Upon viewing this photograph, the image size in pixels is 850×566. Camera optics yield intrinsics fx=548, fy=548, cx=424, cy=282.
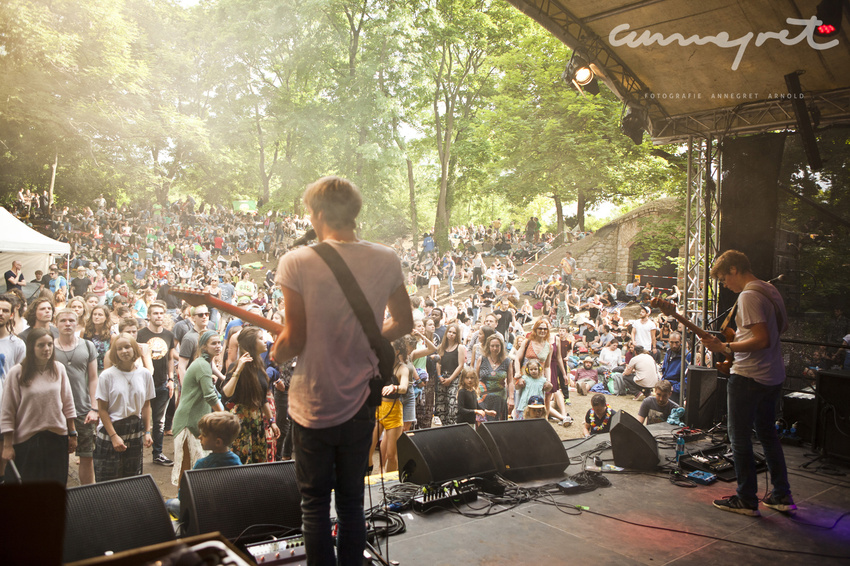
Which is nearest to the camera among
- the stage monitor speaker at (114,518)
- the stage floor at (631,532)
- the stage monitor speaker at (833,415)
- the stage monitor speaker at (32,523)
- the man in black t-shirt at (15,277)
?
the stage monitor speaker at (32,523)

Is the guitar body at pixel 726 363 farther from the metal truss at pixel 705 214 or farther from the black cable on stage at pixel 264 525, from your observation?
the black cable on stage at pixel 264 525

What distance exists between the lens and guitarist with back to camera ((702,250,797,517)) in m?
3.09

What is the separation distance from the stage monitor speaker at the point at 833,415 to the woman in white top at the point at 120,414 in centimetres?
534

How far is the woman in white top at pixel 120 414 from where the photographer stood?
379 cm

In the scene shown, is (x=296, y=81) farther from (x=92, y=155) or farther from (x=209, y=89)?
(x=92, y=155)

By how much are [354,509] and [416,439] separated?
1663mm

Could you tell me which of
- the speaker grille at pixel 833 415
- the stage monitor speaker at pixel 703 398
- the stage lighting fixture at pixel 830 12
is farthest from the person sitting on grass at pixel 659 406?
the stage lighting fixture at pixel 830 12

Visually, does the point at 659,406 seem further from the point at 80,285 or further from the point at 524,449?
the point at 80,285

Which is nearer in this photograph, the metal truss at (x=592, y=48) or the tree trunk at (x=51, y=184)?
the metal truss at (x=592, y=48)

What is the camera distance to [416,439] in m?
3.41

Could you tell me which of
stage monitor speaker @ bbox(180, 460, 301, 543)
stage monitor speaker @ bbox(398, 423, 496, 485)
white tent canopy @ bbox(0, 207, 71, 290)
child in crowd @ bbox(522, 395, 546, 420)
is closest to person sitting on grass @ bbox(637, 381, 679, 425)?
child in crowd @ bbox(522, 395, 546, 420)

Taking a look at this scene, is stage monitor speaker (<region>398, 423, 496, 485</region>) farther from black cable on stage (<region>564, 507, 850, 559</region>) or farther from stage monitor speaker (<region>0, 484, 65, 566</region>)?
stage monitor speaker (<region>0, 484, 65, 566</region>)

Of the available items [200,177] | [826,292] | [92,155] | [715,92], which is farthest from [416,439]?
[200,177]
